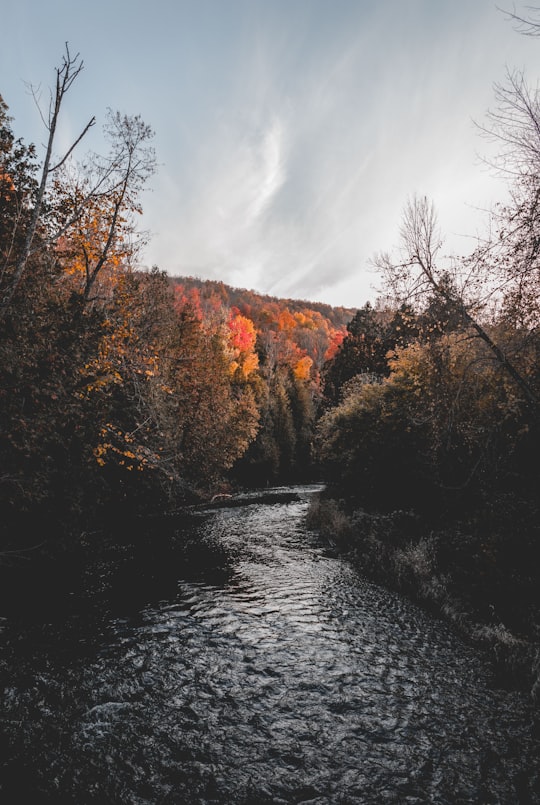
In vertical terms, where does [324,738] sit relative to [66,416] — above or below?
below

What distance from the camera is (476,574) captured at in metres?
9.80

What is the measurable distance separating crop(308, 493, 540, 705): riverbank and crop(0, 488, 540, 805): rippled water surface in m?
0.52

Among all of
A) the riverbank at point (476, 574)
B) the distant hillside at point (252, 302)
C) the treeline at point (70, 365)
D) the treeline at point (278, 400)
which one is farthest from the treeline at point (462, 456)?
the distant hillside at point (252, 302)

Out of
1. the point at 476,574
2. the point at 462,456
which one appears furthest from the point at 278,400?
the point at 476,574

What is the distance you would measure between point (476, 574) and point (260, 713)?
674 centimetres

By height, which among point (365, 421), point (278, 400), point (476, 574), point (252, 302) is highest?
point (252, 302)

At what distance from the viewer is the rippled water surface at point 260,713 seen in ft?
14.1

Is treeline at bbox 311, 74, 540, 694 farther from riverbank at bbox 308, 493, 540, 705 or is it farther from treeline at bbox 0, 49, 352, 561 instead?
treeline at bbox 0, 49, 352, 561

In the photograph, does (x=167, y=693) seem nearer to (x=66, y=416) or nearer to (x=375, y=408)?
(x=66, y=416)

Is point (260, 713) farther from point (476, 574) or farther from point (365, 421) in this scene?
point (365, 421)

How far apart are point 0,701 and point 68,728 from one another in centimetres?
130

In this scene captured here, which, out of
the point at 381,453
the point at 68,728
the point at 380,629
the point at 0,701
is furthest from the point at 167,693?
the point at 381,453

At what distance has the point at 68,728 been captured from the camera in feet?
16.7

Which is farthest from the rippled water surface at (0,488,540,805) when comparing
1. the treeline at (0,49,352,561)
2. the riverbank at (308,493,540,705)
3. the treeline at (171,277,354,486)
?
the treeline at (171,277,354,486)
